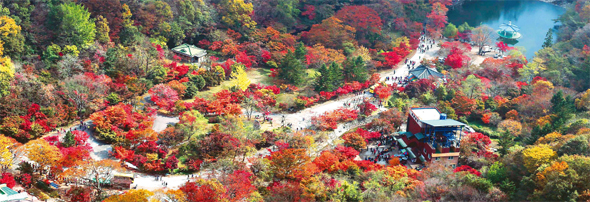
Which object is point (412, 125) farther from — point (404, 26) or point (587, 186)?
point (404, 26)

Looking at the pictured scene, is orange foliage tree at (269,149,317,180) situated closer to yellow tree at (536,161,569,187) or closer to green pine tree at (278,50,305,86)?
yellow tree at (536,161,569,187)

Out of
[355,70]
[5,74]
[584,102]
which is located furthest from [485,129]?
[5,74]

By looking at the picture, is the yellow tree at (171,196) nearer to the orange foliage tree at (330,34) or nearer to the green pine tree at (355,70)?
the green pine tree at (355,70)

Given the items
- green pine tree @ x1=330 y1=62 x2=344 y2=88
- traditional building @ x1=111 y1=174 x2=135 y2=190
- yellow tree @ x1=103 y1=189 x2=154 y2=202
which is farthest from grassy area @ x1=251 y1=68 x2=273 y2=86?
yellow tree @ x1=103 y1=189 x2=154 y2=202

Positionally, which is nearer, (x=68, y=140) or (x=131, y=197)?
(x=131, y=197)

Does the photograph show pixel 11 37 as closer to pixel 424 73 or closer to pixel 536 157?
pixel 424 73

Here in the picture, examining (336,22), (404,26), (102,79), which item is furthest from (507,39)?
(102,79)

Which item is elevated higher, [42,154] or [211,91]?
[42,154]
